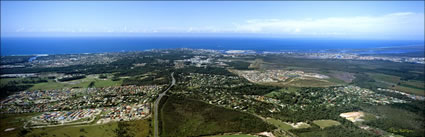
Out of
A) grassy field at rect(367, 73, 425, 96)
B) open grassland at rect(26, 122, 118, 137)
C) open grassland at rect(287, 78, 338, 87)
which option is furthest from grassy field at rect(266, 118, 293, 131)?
grassy field at rect(367, 73, 425, 96)

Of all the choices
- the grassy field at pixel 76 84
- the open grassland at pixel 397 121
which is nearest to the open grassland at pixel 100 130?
the grassy field at pixel 76 84

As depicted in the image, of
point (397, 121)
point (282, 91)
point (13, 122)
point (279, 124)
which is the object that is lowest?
point (279, 124)

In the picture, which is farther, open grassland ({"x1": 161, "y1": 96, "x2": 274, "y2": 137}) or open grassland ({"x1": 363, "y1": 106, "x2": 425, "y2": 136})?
open grassland ({"x1": 161, "y1": 96, "x2": 274, "y2": 137})

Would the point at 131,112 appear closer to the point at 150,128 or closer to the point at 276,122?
the point at 150,128

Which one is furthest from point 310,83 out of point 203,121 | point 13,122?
point 13,122

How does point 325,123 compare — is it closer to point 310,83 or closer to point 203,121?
point 203,121

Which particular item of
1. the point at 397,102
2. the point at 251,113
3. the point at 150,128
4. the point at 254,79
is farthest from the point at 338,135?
the point at 254,79

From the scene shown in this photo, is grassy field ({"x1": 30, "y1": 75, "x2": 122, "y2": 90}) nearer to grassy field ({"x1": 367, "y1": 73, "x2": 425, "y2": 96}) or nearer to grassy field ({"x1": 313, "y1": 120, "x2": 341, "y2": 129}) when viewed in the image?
grassy field ({"x1": 313, "y1": 120, "x2": 341, "y2": 129})

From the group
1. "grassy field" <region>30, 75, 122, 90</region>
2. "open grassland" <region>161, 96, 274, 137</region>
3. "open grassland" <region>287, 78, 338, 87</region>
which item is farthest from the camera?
"open grassland" <region>287, 78, 338, 87</region>
